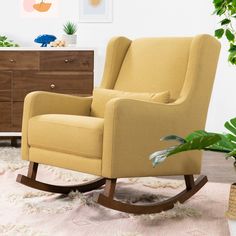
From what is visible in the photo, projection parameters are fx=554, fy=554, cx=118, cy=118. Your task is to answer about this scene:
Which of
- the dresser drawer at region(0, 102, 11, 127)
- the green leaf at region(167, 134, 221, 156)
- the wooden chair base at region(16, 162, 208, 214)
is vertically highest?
the green leaf at region(167, 134, 221, 156)

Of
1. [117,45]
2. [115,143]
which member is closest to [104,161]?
[115,143]

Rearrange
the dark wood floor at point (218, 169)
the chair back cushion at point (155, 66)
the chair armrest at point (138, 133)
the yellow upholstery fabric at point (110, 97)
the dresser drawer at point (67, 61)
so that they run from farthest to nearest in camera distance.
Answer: the dresser drawer at point (67, 61) < the dark wood floor at point (218, 169) < the chair back cushion at point (155, 66) < the yellow upholstery fabric at point (110, 97) < the chair armrest at point (138, 133)

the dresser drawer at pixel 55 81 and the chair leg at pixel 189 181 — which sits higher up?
the dresser drawer at pixel 55 81

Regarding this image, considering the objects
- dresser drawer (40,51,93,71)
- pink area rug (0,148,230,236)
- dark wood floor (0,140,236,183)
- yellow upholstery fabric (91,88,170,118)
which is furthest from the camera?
dresser drawer (40,51,93,71)

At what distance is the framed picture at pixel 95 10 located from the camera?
17.6 feet

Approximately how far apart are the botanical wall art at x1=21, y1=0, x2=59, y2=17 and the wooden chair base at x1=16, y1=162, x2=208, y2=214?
8.48 feet

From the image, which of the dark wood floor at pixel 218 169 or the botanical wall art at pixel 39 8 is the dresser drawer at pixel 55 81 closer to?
the botanical wall art at pixel 39 8

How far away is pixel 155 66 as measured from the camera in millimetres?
3262

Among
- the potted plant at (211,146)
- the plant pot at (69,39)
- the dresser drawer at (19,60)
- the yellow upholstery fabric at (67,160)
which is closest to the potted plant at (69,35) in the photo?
the plant pot at (69,39)

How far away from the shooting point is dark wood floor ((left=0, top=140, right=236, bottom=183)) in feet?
12.4

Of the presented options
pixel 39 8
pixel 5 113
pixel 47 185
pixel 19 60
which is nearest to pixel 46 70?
pixel 19 60

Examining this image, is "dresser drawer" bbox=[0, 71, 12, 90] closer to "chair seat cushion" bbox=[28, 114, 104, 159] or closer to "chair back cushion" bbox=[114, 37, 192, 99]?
"chair back cushion" bbox=[114, 37, 192, 99]

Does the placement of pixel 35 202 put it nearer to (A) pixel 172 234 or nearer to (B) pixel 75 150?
(B) pixel 75 150

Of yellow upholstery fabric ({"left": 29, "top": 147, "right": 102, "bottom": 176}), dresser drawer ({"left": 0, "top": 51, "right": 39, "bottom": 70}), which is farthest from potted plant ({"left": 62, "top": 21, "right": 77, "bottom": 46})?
yellow upholstery fabric ({"left": 29, "top": 147, "right": 102, "bottom": 176})
